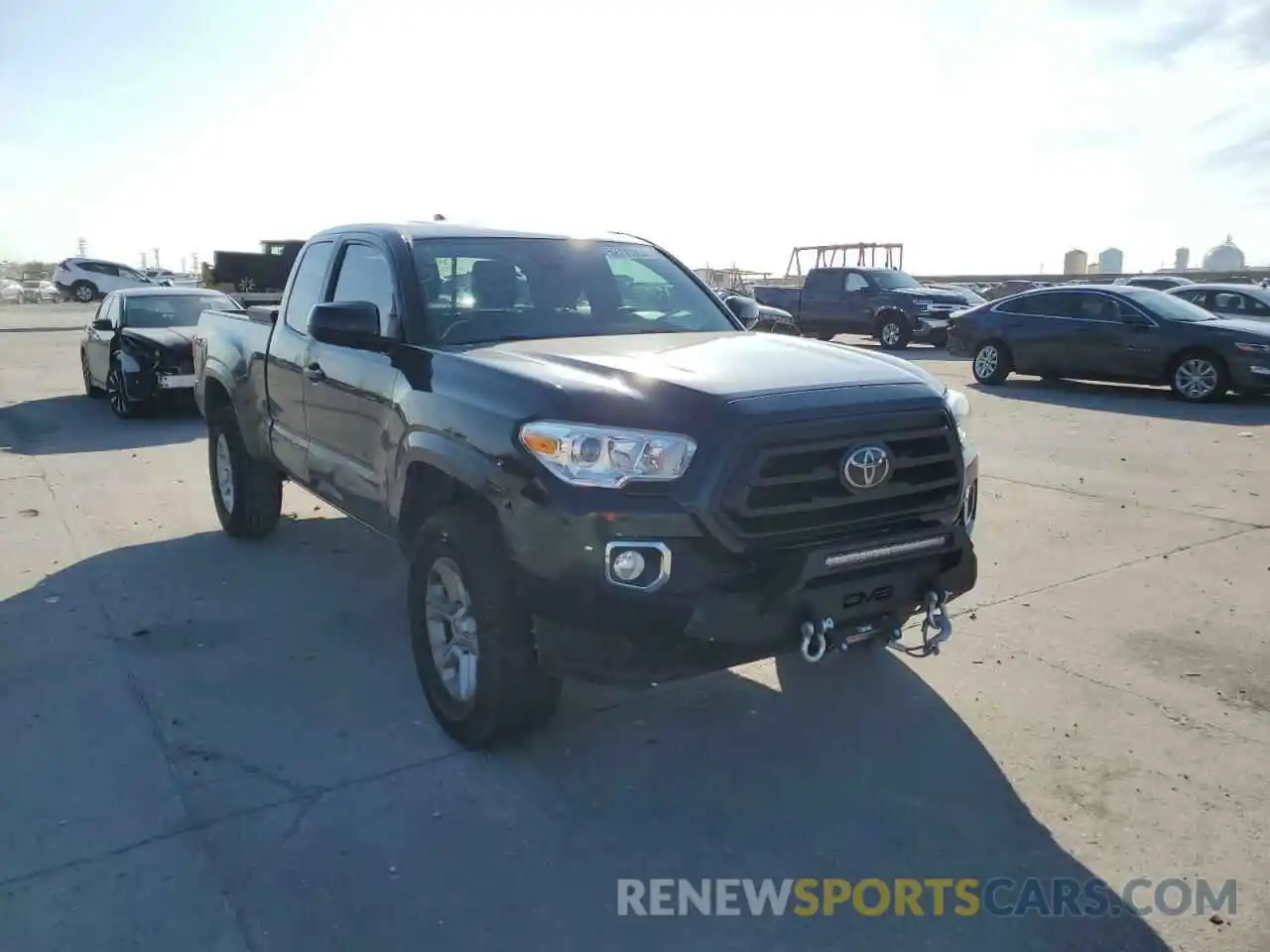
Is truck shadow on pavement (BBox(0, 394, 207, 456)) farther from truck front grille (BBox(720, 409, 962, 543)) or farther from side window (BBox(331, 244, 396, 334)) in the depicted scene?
truck front grille (BBox(720, 409, 962, 543))

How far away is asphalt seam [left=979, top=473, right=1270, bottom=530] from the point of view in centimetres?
697

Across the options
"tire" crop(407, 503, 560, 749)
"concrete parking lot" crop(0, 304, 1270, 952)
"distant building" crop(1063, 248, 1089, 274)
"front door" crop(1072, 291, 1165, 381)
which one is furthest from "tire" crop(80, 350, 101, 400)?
"distant building" crop(1063, 248, 1089, 274)

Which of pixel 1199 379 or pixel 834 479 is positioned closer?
pixel 834 479

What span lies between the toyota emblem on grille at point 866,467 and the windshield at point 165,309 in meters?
11.9

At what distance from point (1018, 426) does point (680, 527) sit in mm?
9225

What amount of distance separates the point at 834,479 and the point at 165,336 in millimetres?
11438

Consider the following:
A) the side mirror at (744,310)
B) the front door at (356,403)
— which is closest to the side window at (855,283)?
the side mirror at (744,310)

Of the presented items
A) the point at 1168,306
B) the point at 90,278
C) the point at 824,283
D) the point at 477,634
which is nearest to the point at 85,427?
the point at 477,634

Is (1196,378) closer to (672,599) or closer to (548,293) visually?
(548,293)

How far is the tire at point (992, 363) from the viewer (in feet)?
50.2

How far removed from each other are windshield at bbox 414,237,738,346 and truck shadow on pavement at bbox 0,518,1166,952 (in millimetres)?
1623

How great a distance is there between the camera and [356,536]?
23.3 feet

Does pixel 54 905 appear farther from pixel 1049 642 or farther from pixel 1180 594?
pixel 1180 594

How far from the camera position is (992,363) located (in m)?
15.4
